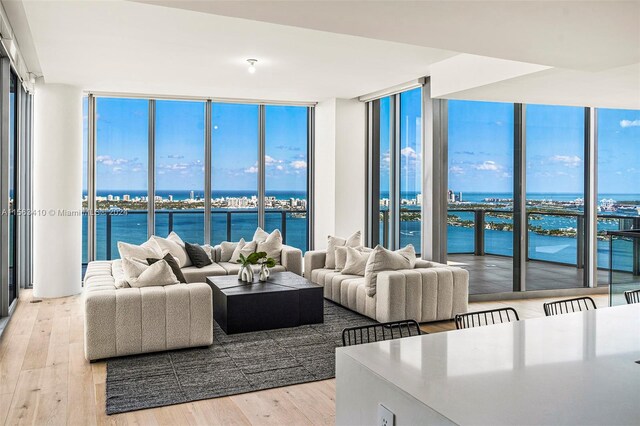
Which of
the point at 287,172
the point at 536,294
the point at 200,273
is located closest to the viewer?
the point at 200,273

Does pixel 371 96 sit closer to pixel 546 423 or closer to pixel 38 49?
pixel 38 49

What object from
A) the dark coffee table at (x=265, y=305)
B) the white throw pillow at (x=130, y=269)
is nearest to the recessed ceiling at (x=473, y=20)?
the white throw pillow at (x=130, y=269)

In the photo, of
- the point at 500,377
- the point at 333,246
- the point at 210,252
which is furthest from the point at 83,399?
the point at 333,246

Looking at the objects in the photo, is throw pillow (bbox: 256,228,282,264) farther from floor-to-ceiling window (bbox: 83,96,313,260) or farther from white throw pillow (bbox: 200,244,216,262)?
floor-to-ceiling window (bbox: 83,96,313,260)

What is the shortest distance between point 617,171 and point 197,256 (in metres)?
6.00

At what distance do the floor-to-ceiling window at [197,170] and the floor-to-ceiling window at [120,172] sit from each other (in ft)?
0.05

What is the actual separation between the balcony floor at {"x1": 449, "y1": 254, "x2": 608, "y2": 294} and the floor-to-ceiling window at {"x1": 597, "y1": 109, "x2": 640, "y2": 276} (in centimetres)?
46

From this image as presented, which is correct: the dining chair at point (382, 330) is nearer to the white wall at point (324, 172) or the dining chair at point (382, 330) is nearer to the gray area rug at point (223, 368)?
the gray area rug at point (223, 368)

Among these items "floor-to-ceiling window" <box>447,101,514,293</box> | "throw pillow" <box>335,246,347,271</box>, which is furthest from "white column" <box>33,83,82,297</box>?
"floor-to-ceiling window" <box>447,101,514,293</box>

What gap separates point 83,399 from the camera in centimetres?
356

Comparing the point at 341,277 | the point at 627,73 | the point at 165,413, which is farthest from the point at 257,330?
the point at 627,73

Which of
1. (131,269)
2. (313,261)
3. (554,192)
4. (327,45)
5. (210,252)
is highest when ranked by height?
(327,45)

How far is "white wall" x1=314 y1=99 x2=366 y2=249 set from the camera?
8367 mm

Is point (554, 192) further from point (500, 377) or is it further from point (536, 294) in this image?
point (500, 377)
